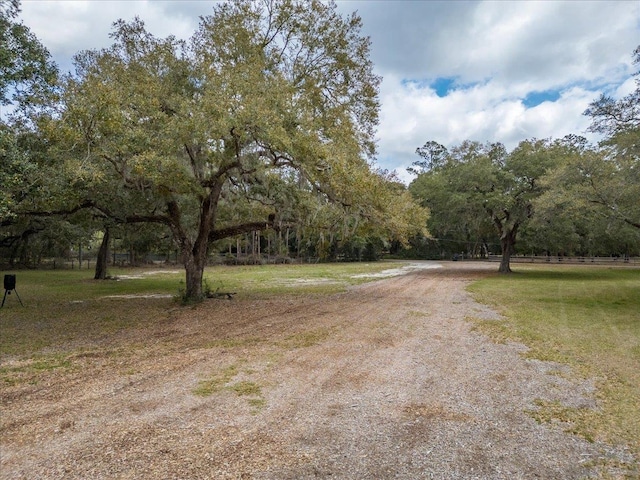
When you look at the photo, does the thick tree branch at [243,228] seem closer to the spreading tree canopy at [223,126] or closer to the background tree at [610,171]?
the spreading tree canopy at [223,126]

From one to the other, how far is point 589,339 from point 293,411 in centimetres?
600

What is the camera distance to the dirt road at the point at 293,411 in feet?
9.66

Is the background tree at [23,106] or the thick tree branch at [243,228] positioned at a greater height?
the background tree at [23,106]

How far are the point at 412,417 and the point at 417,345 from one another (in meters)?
2.93

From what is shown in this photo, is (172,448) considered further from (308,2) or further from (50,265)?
(50,265)

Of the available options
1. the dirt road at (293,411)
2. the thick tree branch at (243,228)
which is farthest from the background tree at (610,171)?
the thick tree branch at (243,228)

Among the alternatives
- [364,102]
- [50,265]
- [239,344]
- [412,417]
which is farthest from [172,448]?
[50,265]

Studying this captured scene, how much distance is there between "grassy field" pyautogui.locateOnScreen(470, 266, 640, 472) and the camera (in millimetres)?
3783

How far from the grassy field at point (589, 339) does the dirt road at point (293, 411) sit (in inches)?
10.6

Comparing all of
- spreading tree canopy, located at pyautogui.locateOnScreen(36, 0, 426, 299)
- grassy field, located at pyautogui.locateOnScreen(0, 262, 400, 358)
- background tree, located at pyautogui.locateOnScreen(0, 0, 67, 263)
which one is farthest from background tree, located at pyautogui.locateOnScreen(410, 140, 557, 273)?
background tree, located at pyautogui.locateOnScreen(0, 0, 67, 263)

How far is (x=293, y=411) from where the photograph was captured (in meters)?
3.90

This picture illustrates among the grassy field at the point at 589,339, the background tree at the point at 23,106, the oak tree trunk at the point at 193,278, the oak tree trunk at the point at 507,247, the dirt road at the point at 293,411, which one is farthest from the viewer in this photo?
the oak tree trunk at the point at 507,247

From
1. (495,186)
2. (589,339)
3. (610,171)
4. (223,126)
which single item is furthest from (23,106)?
(495,186)

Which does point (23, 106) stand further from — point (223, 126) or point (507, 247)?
point (507, 247)
